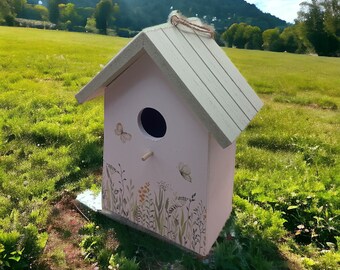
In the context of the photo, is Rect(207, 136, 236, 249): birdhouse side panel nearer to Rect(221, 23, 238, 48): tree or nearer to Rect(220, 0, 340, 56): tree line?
Rect(220, 0, 340, 56): tree line

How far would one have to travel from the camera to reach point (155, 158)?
121 inches

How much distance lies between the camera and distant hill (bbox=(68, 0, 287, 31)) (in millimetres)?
85500

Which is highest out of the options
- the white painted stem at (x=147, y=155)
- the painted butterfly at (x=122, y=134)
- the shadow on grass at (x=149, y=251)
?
the painted butterfly at (x=122, y=134)

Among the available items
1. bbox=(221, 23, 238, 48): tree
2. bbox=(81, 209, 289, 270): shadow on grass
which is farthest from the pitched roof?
bbox=(221, 23, 238, 48): tree

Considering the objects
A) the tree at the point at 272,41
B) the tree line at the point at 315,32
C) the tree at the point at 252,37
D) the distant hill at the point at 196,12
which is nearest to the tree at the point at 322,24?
the tree line at the point at 315,32

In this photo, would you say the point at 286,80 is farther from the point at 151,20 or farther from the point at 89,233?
the point at 151,20

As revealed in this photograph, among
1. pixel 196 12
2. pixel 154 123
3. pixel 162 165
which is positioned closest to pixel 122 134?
pixel 154 123

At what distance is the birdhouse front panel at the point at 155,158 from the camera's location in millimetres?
2834

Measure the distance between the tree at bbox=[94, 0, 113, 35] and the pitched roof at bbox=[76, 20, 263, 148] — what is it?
7373 cm

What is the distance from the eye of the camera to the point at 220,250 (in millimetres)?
3102

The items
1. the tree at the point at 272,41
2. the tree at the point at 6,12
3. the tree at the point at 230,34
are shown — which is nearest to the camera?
the tree at the point at 6,12

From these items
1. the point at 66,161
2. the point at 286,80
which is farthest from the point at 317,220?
the point at 286,80

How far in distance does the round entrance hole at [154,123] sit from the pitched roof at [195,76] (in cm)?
46

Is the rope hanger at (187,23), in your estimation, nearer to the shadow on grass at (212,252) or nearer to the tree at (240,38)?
the shadow on grass at (212,252)
